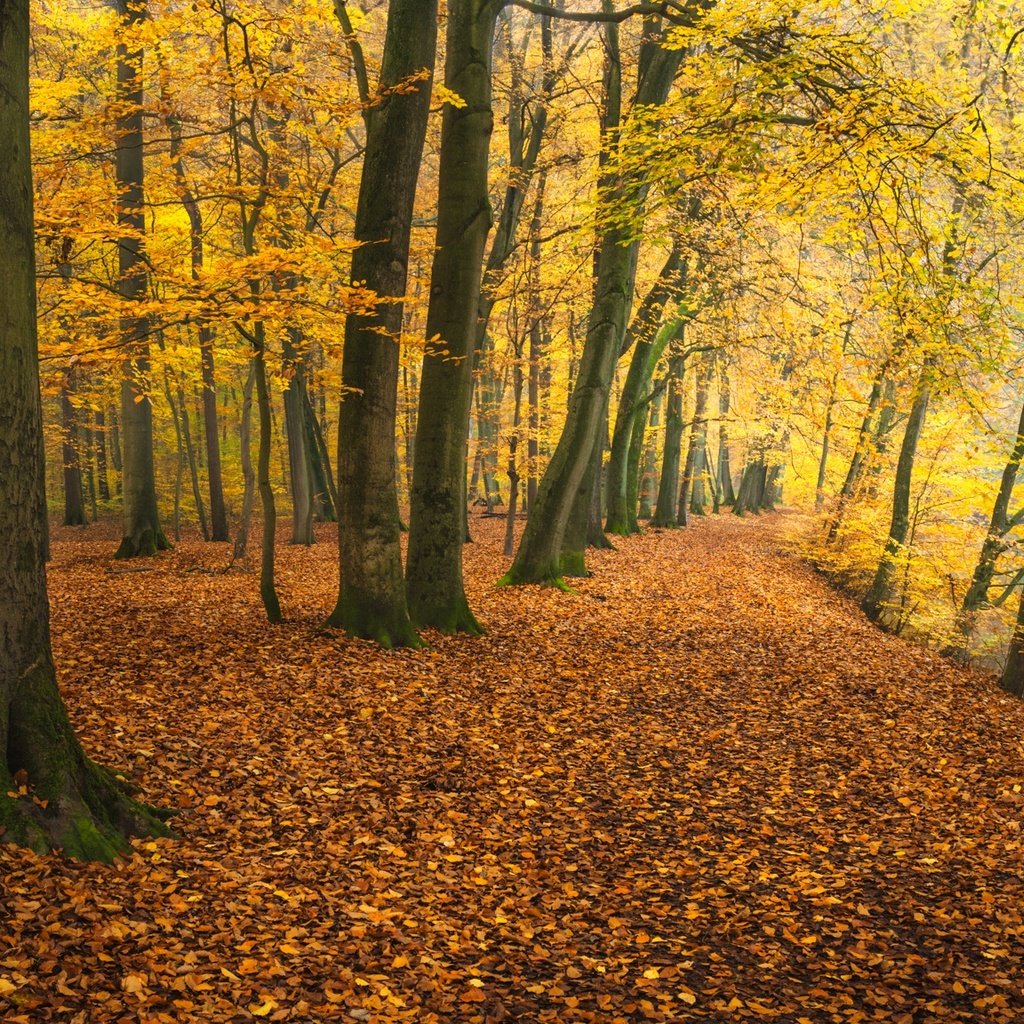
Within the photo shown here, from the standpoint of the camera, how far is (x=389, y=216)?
912 cm

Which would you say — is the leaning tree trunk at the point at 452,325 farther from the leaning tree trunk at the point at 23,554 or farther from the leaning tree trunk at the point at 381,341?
the leaning tree trunk at the point at 23,554

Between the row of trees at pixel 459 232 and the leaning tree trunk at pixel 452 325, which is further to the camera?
the leaning tree trunk at pixel 452 325

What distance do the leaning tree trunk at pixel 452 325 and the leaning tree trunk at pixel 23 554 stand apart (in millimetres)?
6051

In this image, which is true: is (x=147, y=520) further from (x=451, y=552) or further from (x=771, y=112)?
(x=771, y=112)

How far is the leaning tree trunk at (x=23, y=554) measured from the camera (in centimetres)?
406

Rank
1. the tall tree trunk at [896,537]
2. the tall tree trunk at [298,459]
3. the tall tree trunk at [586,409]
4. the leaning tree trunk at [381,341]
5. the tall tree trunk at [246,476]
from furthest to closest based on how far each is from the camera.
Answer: the tall tree trunk at [298,459] → the tall tree trunk at [896,537] → the tall tree trunk at [246,476] → the tall tree trunk at [586,409] → the leaning tree trunk at [381,341]

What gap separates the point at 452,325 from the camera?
10523mm

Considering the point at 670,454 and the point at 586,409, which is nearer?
the point at 586,409

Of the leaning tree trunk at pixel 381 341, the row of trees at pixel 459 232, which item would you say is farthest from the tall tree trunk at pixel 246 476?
the leaning tree trunk at pixel 381 341

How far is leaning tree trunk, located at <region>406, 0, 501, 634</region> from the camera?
10.3m

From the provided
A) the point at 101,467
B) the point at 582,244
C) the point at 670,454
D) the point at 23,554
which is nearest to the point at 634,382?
the point at 670,454

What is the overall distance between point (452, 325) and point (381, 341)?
1475mm

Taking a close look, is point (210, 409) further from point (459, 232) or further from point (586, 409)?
point (459, 232)

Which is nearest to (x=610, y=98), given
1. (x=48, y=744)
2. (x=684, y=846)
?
(x=684, y=846)
